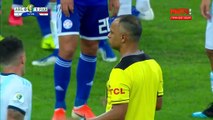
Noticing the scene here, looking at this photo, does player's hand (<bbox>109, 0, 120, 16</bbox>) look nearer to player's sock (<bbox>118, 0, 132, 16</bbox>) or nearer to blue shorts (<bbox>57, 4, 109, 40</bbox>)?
blue shorts (<bbox>57, 4, 109, 40</bbox>)

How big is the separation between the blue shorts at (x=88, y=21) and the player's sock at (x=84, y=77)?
0.87 feet

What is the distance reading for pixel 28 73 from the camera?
9.12m

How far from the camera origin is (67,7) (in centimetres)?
705

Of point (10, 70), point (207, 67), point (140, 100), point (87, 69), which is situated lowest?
point (207, 67)

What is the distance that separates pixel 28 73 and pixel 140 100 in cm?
411

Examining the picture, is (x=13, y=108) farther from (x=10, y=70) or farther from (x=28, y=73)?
(x=28, y=73)

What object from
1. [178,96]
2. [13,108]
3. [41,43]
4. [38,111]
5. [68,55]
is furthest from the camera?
[41,43]

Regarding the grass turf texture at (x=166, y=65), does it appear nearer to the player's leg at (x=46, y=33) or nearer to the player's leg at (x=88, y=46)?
the player's leg at (x=46, y=33)

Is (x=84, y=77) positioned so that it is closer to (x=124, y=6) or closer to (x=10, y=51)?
(x=124, y=6)

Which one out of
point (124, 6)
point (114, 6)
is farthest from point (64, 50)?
point (124, 6)

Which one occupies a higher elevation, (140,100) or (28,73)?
(140,100)

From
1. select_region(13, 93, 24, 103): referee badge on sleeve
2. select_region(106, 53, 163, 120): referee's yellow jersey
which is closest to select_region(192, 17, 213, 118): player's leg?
select_region(106, 53, 163, 120): referee's yellow jersey

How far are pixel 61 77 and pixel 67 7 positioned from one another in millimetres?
683

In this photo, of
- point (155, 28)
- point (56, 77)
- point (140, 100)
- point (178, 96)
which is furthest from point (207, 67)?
point (140, 100)
